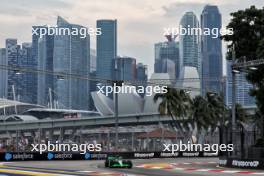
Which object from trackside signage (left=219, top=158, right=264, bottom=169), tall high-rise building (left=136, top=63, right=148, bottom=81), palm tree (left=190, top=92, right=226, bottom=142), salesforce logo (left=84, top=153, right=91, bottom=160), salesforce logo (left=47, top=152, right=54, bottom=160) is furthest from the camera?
tall high-rise building (left=136, top=63, right=148, bottom=81)

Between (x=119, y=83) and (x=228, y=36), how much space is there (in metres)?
17.4

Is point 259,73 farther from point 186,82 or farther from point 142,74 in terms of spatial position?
point 142,74

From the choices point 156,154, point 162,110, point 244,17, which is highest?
point 244,17

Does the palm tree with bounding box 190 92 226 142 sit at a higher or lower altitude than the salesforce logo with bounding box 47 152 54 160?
higher

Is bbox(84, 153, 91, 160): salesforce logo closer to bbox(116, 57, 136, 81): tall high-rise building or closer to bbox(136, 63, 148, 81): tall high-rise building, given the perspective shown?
bbox(136, 63, 148, 81): tall high-rise building

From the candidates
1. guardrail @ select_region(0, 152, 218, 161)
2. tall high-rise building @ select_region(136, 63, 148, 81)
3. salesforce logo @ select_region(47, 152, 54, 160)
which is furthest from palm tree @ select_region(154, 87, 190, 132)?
tall high-rise building @ select_region(136, 63, 148, 81)

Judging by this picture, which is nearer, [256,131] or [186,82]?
[256,131]

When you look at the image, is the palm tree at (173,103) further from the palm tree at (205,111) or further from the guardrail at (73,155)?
the guardrail at (73,155)

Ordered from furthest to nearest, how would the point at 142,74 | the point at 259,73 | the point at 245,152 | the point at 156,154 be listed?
the point at 142,74, the point at 156,154, the point at 259,73, the point at 245,152

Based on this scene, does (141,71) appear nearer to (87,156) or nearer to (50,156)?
(87,156)

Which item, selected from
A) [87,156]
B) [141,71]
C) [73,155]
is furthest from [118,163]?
[141,71]

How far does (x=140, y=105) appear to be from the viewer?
161 metres

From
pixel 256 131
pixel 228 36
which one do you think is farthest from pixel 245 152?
pixel 228 36

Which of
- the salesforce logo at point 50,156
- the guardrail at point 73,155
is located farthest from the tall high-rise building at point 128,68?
the salesforce logo at point 50,156
